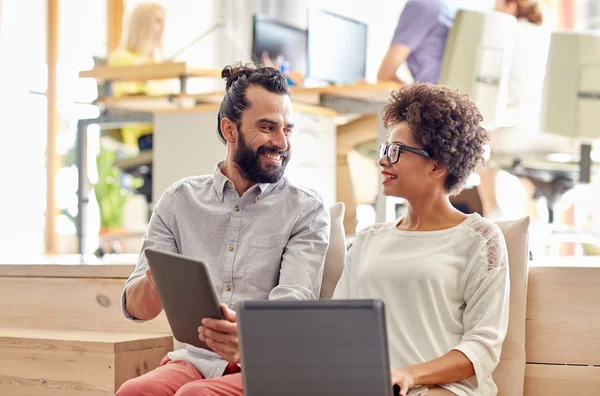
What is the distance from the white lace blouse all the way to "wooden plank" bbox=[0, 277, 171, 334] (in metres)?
0.90

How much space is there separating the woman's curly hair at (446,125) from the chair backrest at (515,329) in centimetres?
17

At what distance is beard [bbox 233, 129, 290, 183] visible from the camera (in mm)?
1921

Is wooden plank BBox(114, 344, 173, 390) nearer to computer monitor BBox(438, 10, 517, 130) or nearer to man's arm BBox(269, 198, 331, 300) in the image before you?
man's arm BBox(269, 198, 331, 300)

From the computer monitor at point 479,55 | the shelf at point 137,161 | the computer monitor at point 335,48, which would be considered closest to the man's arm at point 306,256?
the computer monitor at point 479,55

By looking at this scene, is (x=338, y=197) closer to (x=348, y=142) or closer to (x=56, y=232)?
(x=348, y=142)

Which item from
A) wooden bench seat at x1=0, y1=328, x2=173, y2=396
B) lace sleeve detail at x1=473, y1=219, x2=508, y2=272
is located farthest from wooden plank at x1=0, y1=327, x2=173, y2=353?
lace sleeve detail at x1=473, y1=219, x2=508, y2=272

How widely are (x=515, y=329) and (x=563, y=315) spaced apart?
0.15 metres

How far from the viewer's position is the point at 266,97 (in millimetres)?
1938

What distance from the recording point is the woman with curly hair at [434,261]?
157 centimetres

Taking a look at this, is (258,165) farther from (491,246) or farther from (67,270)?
(67,270)

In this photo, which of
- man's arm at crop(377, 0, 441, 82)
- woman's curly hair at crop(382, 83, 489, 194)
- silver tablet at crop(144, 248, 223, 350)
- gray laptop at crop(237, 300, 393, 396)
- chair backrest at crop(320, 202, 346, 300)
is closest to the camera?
gray laptop at crop(237, 300, 393, 396)

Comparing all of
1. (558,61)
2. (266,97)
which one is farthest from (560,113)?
(266,97)

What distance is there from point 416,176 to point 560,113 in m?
2.32

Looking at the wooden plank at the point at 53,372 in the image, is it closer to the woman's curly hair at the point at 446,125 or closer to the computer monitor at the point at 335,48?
the woman's curly hair at the point at 446,125
